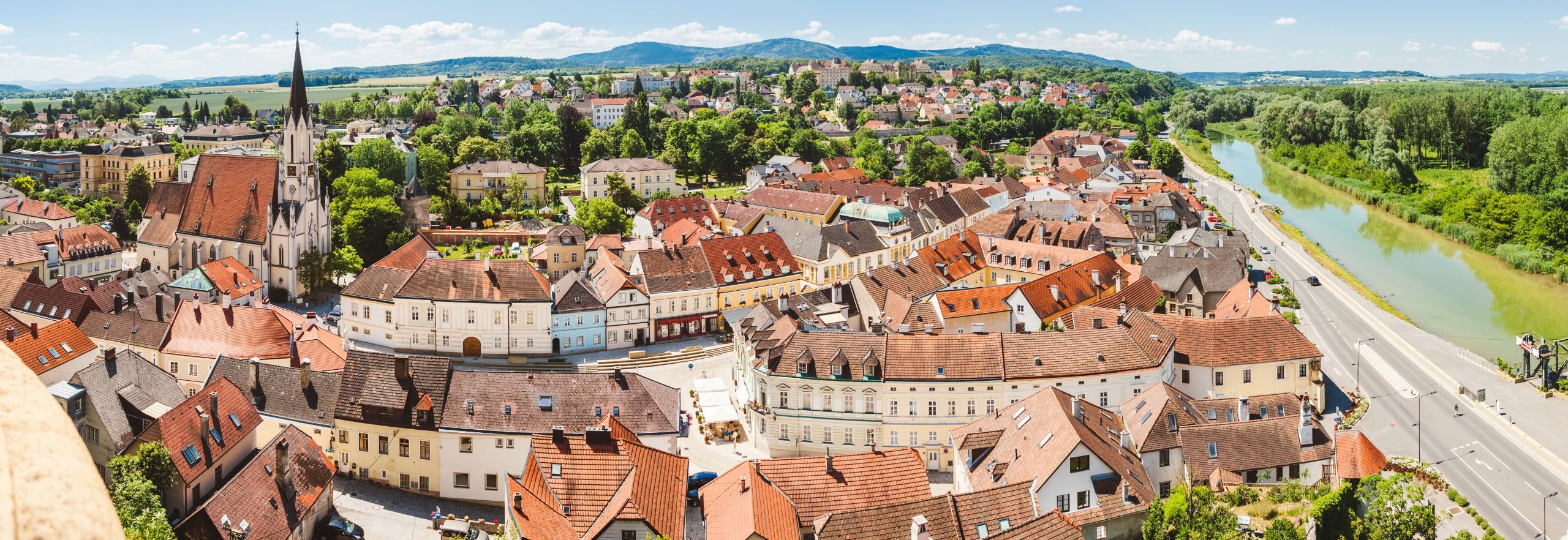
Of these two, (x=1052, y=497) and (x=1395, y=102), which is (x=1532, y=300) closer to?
(x=1052, y=497)

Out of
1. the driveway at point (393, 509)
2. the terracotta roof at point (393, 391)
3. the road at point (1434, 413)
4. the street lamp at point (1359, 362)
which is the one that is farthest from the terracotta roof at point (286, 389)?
the street lamp at point (1359, 362)

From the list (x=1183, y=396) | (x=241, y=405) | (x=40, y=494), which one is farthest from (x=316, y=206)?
(x=40, y=494)

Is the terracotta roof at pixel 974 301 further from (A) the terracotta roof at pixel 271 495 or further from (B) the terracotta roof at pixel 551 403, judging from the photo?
(A) the terracotta roof at pixel 271 495

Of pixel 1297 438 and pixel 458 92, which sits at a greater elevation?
pixel 458 92

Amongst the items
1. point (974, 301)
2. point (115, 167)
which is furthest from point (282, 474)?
point (115, 167)

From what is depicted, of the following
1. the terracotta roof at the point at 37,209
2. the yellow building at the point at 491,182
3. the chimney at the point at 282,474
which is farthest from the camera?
the yellow building at the point at 491,182

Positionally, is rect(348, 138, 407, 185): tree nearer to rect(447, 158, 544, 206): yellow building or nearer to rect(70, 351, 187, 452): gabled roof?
rect(447, 158, 544, 206): yellow building
